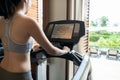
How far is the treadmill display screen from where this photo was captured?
75.3 inches

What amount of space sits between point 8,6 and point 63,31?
0.70 metres

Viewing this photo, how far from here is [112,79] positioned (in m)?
2.94

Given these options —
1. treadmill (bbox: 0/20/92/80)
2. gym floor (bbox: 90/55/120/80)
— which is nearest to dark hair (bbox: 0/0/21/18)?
treadmill (bbox: 0/20/92/80)

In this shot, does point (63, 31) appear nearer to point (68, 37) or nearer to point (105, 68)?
point (68, 37)

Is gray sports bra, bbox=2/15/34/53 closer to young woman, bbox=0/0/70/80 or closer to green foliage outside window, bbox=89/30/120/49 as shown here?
young woman, bbox=0/0/70/80

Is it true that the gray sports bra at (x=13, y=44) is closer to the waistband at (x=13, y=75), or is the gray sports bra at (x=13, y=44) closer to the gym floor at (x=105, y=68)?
the waistband at (x=13, y=75)

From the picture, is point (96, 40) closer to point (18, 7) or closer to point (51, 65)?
point (51, 65)

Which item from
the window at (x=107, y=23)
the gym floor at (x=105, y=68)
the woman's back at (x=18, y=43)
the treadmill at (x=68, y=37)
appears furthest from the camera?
the gym floor at (x=105, y=68)

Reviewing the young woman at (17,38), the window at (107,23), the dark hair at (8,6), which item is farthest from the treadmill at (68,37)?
the window at (107,23)

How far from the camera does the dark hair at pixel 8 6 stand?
1.42m

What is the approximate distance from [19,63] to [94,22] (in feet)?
5.63

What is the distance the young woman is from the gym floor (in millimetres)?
1609

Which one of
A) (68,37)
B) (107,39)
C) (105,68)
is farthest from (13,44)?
(105,68)

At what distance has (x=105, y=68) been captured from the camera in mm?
2996
